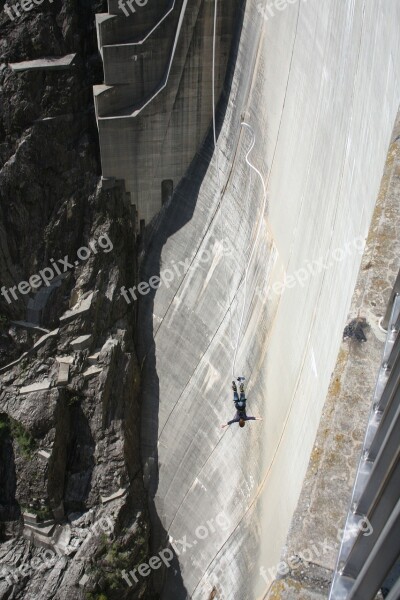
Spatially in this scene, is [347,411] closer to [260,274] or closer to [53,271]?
[260,274]

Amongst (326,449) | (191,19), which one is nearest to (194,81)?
(191,19)

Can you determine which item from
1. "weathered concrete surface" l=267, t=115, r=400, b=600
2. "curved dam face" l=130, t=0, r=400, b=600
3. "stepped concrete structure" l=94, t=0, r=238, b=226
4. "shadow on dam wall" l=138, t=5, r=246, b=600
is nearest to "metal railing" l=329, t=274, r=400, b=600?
"weathered concrete surface" l=267, t=115, r=400, b=600

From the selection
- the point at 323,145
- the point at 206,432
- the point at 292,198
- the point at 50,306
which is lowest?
the point at 206,432

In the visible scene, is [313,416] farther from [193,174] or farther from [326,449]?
[193,174]

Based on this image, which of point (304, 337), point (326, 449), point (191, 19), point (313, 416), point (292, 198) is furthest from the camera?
point (191, 19)

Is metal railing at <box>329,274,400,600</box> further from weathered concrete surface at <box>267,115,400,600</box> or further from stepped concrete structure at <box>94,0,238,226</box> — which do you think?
stepped concrete structure at <box>94,0,238,226</box>

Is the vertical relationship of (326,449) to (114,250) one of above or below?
above
